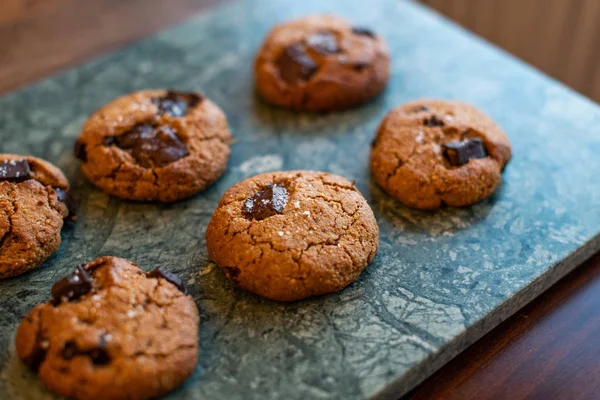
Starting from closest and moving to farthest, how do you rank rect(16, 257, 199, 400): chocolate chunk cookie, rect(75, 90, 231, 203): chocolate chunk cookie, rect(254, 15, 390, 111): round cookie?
rect(16, 257, 199, 400): chocolate chunk cookie, rect(75, 90, 231, 203): chocolate chunk cookie, rect(254, 15, 390, 111): round cookie

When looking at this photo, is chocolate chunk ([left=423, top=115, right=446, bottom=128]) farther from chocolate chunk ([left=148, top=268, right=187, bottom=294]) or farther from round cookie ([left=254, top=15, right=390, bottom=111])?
chocolate chunk ([left=148, top=268, right=187, bottom=294])

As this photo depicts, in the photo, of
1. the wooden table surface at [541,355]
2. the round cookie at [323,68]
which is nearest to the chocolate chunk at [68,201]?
the round cookie at [323,68]

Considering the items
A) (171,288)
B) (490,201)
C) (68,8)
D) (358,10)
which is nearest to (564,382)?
(490,201)

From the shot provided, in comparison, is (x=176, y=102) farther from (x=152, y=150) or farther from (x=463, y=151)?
(x=463, y=151)

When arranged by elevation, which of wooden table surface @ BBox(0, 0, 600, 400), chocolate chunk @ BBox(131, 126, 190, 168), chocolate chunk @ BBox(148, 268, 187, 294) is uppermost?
chocolate chunk @ BBox(131, 126, 190, 168)

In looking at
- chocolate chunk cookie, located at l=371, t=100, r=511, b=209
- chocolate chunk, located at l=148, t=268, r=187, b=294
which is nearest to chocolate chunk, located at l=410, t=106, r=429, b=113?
chocolate chunk cookie, located at l=371, t=100, r=511, b=209

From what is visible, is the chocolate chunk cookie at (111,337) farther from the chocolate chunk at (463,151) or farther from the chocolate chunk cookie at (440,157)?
the chocolate chunk at (463,151)

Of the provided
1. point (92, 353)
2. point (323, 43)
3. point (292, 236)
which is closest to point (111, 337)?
point (92, 353)
